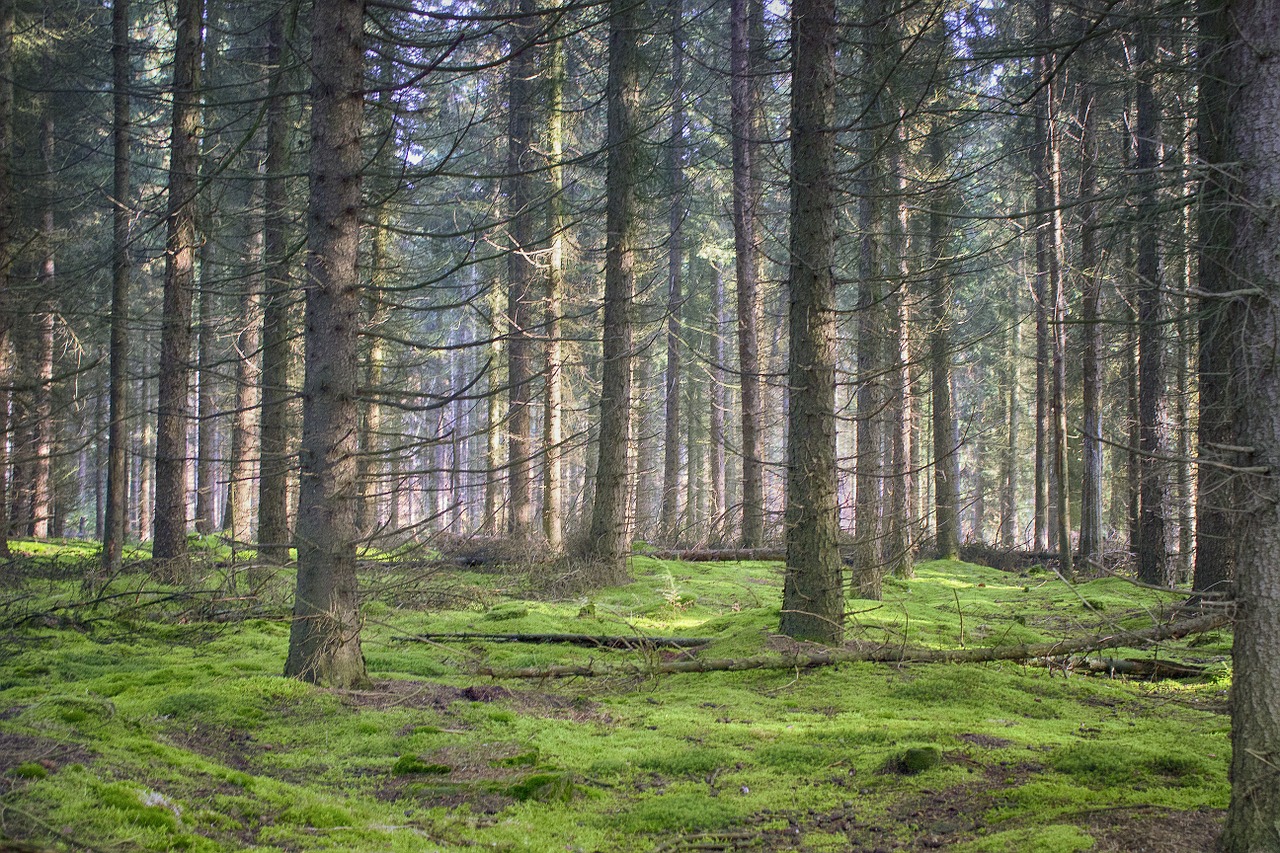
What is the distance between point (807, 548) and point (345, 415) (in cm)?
399

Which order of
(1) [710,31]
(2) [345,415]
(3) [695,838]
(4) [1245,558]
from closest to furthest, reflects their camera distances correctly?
(4) [1245,558] → (3) [695,838] → (2) [345,415] → (1) [710,31]

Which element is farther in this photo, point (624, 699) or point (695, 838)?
point (624, 699)

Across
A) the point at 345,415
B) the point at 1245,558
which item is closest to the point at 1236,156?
the point at 1245,558

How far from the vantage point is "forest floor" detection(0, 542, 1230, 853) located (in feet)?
11.7

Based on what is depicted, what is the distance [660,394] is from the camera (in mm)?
42844

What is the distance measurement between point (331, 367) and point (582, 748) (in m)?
3.13

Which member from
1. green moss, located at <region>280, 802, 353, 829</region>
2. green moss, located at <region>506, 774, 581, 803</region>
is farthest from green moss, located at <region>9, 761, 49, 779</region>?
green moss, located at <region>506, 774, 581, 803</region>

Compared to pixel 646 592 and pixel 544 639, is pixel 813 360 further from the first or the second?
pixel 646 592

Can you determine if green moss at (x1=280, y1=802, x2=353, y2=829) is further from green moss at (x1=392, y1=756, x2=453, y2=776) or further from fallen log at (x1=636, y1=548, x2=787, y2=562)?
fallen log at (x1=636, y1=548, x2=787, y2=562)

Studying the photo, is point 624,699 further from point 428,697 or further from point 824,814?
point 824,814

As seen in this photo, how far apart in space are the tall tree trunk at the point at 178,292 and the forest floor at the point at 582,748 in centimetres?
360

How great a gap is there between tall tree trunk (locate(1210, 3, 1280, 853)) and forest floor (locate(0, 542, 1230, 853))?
391mm

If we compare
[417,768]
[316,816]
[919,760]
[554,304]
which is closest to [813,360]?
[919,760]

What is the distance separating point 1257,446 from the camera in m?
3.29
